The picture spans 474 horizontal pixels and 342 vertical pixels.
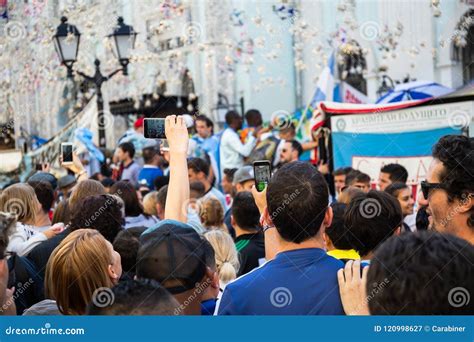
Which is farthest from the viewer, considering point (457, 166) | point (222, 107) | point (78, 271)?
point (222, 107)

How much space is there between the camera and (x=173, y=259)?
10.2 feet

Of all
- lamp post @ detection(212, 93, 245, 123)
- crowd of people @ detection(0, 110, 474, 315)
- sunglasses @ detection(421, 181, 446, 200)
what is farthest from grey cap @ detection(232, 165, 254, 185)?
lamp post @ detection(212, 93, 245, 123)

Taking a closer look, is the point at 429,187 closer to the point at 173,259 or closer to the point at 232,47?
the point at 173,259

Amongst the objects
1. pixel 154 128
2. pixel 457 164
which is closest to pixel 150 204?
pixel 154 128

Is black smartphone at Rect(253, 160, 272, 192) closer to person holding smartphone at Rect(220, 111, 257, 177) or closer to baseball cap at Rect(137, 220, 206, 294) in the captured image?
baseball cap at Rect(137, 220, 206, 294)

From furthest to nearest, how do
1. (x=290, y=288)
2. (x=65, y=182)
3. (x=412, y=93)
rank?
(x=412, y=93) < (x=65, y=182) < (x=290, y=288)

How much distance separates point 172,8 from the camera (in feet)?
49.5

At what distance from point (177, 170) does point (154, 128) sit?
1.19ft

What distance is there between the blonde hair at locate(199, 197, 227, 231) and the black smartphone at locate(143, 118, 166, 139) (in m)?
1.93

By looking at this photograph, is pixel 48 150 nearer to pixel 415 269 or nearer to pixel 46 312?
pixel 46 312

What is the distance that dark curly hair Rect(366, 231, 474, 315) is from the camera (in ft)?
6.92

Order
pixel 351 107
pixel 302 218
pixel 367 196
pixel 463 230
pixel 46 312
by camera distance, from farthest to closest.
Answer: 1. pixel 351 107
2. pixel 367 196
3. pixel 463 230
4. pixel 46 312
5. pixel 302 218
